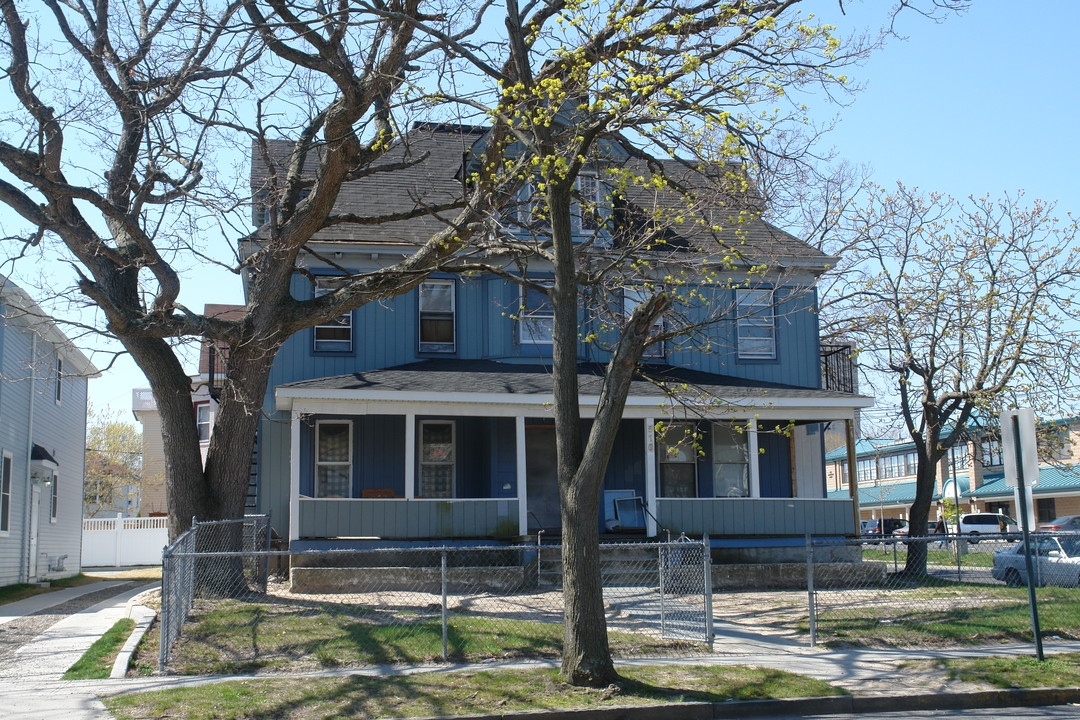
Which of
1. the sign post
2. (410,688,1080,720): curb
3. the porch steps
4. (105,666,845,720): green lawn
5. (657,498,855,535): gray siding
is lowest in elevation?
(410,688,1080,720): curb

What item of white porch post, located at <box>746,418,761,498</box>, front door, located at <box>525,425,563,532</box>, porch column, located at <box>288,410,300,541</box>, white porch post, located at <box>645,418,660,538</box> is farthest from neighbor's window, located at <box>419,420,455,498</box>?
white porch post, located at <box>746,418,761,498</box>

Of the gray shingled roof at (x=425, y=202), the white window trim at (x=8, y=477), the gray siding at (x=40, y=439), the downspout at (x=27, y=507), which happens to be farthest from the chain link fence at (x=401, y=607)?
the downspout at (x=27, y=507)

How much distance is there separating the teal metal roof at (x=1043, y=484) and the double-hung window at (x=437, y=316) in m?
26.8

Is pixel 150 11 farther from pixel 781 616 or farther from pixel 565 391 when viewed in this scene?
pixel 781 616

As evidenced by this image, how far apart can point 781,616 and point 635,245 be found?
6.09 m

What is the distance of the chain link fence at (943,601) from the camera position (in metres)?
12.2

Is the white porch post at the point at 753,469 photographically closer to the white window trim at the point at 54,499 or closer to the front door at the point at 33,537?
the front door at the point at 33,537

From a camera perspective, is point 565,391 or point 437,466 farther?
point 437,466

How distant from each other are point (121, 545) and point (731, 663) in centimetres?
2876

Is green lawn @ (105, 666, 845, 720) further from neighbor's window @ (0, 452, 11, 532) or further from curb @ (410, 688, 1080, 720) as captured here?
neighbor's window @ (0, 452, 11, 532)

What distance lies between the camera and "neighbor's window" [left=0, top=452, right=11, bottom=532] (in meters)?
Answer: 21.0

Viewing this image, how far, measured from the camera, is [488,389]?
60.4 feet

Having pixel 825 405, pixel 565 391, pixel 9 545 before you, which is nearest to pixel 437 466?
pixel 825 405

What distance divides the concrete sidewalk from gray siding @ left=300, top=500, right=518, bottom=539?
17.5ft
